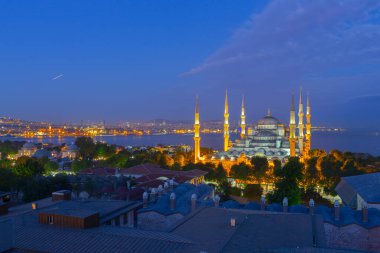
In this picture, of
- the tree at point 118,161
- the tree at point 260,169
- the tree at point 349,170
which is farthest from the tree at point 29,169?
the tree at point 349,170

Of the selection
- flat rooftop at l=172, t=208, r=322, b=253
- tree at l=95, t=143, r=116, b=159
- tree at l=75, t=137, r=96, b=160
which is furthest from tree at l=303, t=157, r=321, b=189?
tree at l=75, t=137, r=96, b=160

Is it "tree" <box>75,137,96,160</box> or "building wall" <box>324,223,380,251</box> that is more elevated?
"tree" <box>75,137,96,160</box>

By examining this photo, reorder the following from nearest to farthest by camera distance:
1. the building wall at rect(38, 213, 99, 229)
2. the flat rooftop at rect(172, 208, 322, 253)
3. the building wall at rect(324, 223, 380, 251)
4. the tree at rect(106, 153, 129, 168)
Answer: the flat rooftop at rect(172, 208, 322, 253), the building wall at rect(38, 213, 99, 229), the building wall at rect(324, 223, 380, 251), the tree at rect(106, 153, 129, 168)

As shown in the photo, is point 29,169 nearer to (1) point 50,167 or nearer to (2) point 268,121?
(1) point 50,167

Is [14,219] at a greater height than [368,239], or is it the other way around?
[14,219]

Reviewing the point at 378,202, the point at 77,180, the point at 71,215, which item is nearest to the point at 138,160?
the point at 77,180

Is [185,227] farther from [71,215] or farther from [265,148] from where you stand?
[265,148]

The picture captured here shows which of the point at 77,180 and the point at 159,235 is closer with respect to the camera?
the point at 159,235

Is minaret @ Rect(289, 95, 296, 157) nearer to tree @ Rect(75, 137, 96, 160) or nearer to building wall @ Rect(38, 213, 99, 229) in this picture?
tree @ Rect(75, 137, 96, 160)
